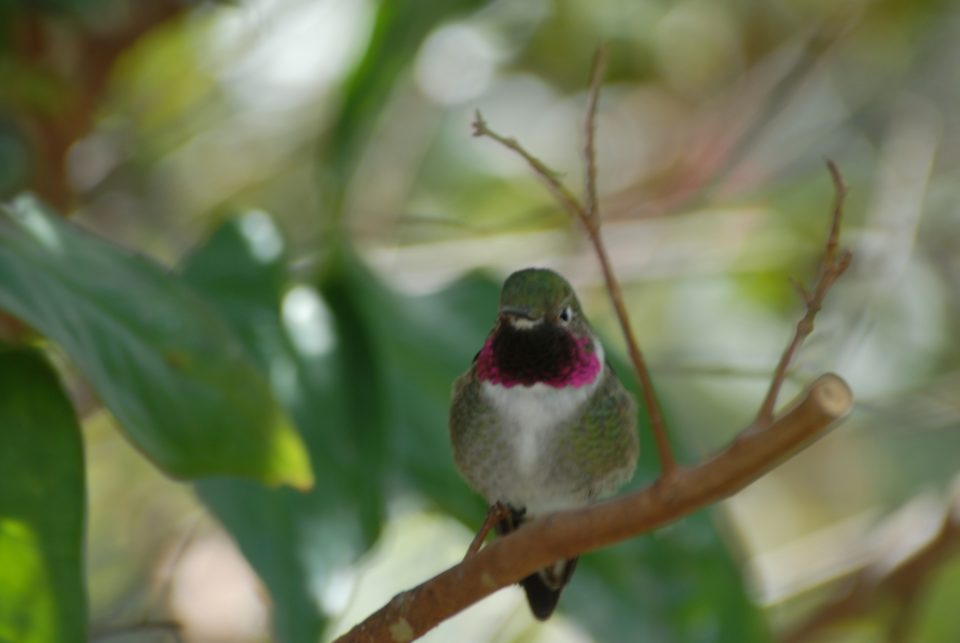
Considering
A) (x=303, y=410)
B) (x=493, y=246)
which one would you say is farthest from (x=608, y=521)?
(x=493, y=246)

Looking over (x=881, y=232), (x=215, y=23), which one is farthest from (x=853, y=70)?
(x=215, y=23)

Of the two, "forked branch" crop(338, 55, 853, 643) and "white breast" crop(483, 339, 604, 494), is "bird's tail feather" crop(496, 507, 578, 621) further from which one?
"forked branch" crop(338, 55, 853, 643)

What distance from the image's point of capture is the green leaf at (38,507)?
161 centimetres

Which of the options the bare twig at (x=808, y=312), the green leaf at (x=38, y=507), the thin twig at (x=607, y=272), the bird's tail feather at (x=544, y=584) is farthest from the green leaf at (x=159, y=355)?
the bare twig at (x=808, y=312)

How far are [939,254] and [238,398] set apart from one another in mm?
2702

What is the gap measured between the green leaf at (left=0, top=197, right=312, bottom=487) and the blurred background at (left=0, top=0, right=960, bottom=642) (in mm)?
254

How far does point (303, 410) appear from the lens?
238 centimetres

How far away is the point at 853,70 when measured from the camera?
4.46 m

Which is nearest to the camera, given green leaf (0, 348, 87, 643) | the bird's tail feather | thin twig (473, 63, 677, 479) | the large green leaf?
thin twig (473, 63, 677, 479)

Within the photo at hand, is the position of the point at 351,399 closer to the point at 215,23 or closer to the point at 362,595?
the point at 362,595

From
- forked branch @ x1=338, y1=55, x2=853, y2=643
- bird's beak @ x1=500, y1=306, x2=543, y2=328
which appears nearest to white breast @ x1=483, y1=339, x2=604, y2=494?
bird's beak @ x1=500, y1=306, x2=543, y2=328

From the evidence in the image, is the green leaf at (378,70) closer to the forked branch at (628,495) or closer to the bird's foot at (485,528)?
the bird's foot at (485,528)

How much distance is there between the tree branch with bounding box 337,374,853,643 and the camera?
0.93 m

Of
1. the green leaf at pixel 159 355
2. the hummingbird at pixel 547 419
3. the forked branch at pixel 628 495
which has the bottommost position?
the hummingbird at pixel 547 419
